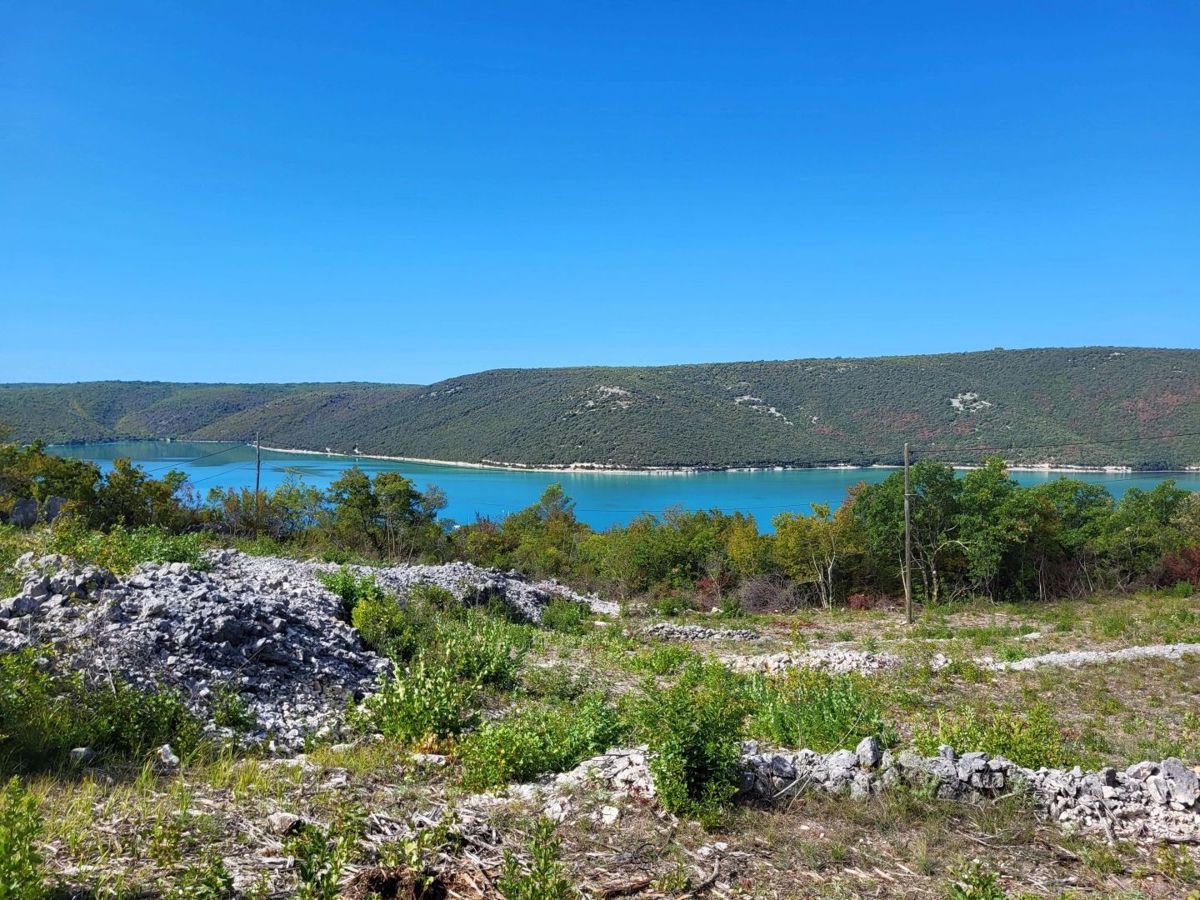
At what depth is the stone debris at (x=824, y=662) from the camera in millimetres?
12359

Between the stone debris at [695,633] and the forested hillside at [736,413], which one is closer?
the stone debris at [695,633]

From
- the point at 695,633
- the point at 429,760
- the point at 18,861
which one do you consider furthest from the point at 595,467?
the point at 18,861

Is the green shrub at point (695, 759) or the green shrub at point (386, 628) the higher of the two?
the green shrub at point (695, 759)

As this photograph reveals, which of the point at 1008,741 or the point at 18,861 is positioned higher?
the point at 18,861

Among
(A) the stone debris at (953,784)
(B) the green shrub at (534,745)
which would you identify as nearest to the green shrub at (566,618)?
(B) the green shrub at (534,745)

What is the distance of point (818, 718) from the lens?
24.4 feet

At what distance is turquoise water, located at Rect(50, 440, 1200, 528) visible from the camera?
7356 centimetres

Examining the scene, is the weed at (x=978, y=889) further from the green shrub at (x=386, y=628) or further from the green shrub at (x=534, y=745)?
the green shrub at (x=386, y=628)

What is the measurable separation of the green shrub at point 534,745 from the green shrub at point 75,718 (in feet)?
7.99

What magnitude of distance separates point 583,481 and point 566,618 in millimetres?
81904

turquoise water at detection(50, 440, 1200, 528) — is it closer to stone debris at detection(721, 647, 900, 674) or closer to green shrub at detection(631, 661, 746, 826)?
stone debris at detection(721, 647, 900, 674)

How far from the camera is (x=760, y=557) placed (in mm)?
30297

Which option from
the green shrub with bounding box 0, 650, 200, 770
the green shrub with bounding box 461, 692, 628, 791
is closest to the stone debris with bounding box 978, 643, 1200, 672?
the green shrub with bounding box 461, 692, 628, 791

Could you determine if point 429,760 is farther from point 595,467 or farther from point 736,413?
point 736,413
